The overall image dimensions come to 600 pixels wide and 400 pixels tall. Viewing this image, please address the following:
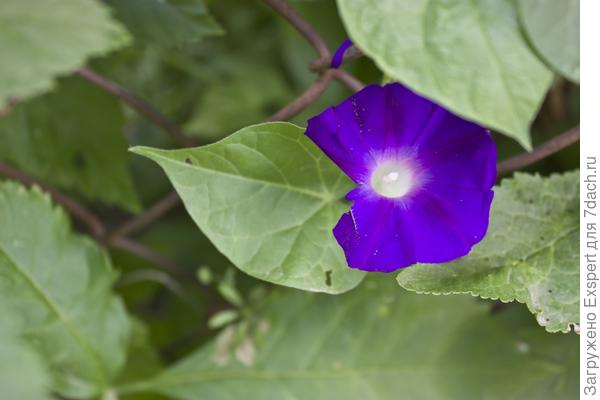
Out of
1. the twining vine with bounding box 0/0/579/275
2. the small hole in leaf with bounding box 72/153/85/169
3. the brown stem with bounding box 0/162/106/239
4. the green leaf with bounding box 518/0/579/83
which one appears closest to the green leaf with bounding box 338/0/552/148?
the green leaf with bounding box 518/0/579/83

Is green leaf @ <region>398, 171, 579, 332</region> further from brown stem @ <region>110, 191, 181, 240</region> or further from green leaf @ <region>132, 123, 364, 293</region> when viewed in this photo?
brown stem @ <region>110, 191, 181, 240</region>

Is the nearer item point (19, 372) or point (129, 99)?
point (19, 372)

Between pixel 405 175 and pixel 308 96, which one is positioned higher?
pixel 308 96

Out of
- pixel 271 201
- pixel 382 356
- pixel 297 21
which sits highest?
pixel 297 21

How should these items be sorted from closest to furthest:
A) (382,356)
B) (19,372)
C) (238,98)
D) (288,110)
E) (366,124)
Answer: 1. (19,372)
2. (366,124)
3. (288,110)
4. (382,356)
5. (238,98)

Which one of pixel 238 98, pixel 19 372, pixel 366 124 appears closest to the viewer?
pixel 19 372

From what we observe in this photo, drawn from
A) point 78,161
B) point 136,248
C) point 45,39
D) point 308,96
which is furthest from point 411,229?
point 78,161

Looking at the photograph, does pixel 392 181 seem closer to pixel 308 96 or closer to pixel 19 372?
pixel 308 96
